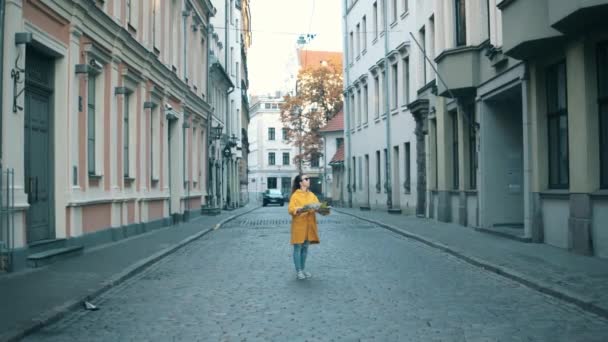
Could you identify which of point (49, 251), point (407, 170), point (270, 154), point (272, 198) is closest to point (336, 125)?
point (272, 198)

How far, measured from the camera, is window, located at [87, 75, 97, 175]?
1572 centimetres

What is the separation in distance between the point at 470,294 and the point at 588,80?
212 inches

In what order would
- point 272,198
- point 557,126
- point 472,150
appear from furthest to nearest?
point 272,198 < point 472,150 < point 557,126

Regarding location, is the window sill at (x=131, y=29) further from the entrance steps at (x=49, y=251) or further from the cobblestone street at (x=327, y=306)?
the cobblestone street at (x=327, y=306)

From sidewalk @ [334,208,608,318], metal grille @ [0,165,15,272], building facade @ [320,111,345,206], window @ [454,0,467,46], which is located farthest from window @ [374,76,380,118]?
metal grille @ [0,165,15,272]

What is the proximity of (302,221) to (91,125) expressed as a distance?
705 cm

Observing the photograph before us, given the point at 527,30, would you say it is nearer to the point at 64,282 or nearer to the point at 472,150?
the point at 472,150

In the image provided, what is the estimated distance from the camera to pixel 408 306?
27.3 ft

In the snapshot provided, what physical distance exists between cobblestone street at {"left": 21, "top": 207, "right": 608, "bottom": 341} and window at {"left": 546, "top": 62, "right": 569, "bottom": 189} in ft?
9.83

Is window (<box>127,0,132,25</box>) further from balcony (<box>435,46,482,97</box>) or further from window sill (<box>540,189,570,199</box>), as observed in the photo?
window sill (<box>540,189,570,199</box>)

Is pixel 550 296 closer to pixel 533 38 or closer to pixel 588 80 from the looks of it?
pixel 588 80

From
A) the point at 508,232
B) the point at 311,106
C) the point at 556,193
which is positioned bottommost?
the point at 508,232

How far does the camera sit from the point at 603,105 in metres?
12.4

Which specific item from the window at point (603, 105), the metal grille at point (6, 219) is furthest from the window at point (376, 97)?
the metal grille at point (6, 219)
